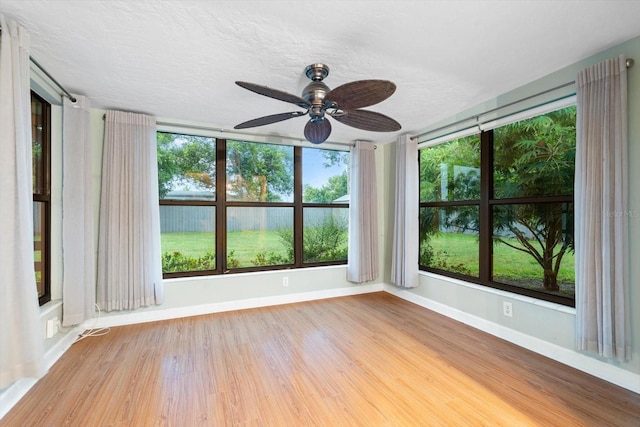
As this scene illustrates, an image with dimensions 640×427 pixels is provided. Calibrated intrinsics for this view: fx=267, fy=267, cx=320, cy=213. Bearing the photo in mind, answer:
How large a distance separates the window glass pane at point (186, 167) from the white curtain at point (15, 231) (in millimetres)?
1717

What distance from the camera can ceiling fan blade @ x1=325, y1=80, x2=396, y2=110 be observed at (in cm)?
157

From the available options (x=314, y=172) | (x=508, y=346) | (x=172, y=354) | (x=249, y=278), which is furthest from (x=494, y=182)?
(x=172, y=354)

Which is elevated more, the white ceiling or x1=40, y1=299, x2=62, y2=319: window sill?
the white ceiling

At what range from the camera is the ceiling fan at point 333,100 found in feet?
5.33

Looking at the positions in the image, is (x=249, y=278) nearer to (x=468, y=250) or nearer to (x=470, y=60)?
(x=468, y=250)

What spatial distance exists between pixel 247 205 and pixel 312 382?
2.44 m

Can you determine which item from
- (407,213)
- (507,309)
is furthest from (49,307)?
(507,309)

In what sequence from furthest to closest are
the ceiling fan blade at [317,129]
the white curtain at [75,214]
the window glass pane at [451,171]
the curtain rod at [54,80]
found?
the window glass pane at [451,171] → the white curtain at [75,214] → the ceiling fan blade at [317,129] → the curtain rod at [54,80]

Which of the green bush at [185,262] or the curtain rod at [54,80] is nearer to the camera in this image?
the curtain rod at [54,80]

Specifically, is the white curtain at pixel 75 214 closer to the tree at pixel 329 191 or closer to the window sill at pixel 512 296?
the tree at pixel 329 191

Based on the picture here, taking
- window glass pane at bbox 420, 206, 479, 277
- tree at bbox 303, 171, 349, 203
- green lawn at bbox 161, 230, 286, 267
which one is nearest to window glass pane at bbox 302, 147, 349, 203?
tree at bbox 303, 171, 349, 203

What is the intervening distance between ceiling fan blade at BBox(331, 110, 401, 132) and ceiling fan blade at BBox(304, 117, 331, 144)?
13 cm

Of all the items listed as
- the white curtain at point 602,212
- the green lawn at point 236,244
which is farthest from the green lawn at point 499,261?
the green lawn at point 236,244

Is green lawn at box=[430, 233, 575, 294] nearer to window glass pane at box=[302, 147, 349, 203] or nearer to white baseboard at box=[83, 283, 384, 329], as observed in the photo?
white baseboard at box=[83, 283, 384, 329]
